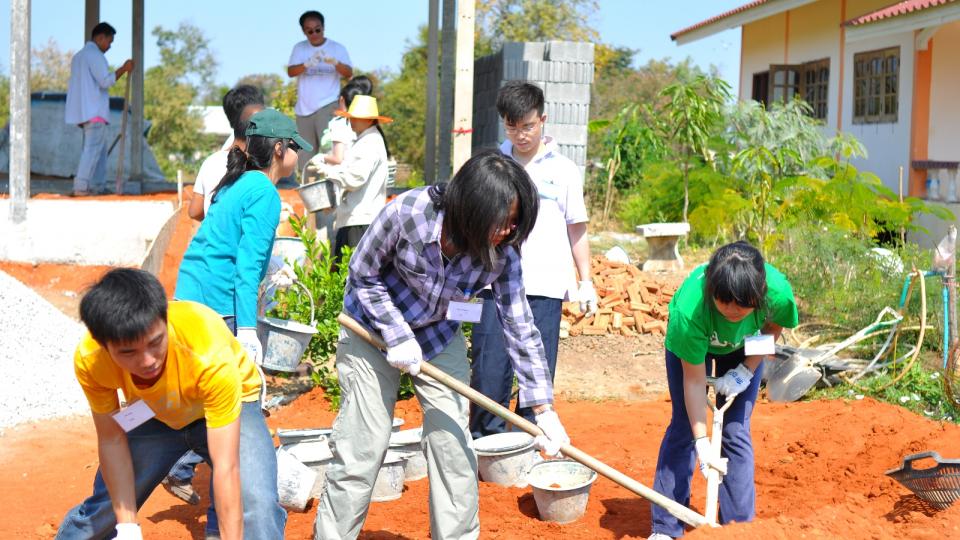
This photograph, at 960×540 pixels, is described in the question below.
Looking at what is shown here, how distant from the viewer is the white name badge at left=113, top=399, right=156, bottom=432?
9.70ft

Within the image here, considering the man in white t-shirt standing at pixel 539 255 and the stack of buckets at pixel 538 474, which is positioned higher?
the man in white t-shirt standing at pixel 539 255

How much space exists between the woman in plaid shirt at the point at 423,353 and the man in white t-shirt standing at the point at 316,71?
21.3ft

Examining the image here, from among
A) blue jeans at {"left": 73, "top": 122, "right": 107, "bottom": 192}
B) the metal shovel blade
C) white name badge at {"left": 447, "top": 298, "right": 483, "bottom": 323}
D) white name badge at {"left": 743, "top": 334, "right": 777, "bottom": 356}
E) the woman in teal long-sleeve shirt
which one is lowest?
the metal shovel blade

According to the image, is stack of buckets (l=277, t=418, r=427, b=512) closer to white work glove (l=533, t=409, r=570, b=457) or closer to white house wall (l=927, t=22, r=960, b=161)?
white work glove (l=533, t=409, r=570, b=457)

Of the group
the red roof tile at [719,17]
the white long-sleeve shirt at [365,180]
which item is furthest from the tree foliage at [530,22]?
the white long-sleeve shirt at [365,180]

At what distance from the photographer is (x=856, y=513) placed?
13.5 feet

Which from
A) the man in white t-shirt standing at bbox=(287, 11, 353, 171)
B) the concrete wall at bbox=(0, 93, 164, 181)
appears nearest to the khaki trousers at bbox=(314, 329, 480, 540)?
the man in white t-shirt standing at bbox=(287, 11, 353, 171)

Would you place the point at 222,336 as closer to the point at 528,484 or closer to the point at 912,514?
the point at 528,484

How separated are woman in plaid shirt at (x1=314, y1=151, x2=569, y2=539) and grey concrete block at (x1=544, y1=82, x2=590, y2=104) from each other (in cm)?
579

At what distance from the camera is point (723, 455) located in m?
4.18

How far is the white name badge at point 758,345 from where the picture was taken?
3.99 meters

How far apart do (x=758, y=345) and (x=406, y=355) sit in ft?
4.43

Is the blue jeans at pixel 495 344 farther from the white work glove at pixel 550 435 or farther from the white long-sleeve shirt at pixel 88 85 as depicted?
the white long-sleeve shirt at pixel 88 85

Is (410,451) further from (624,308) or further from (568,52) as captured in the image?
(568,52)
